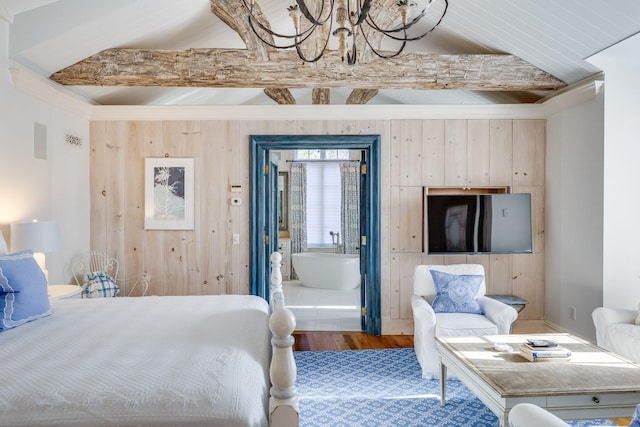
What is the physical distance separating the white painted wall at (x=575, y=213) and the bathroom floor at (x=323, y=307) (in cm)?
218

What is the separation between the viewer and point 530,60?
413cm

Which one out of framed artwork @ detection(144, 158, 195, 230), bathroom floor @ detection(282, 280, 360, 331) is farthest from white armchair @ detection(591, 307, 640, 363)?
framed artwork @ detection(144, 158, 195, 230)

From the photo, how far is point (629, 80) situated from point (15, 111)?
5202 mm

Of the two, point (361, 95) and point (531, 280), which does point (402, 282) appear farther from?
point (361, 95)

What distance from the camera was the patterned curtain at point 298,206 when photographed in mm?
8242

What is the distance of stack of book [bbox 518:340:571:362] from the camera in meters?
2.59

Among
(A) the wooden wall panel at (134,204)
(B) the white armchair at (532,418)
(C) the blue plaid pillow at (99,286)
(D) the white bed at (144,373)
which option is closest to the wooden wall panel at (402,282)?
(D) the white bed at (144,373)

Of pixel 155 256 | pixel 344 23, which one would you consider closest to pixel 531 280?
pixel 344 23

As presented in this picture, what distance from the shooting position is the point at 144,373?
5.32ft

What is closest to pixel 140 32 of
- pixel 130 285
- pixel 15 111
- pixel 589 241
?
pixel 15 111

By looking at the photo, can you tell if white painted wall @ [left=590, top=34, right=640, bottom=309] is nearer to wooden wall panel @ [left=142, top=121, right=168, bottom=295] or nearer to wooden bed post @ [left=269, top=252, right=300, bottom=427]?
wooden bed post @ [left=269, top=252, right=300, bottom=427]

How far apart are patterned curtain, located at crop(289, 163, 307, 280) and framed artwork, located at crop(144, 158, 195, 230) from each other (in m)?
3.59

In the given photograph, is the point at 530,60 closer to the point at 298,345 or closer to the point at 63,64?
the point at 298,345

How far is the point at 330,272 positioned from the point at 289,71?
4076 millimetres
